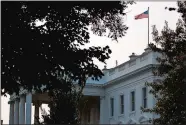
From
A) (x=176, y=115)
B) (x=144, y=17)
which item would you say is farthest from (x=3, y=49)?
(x=144, y=17)

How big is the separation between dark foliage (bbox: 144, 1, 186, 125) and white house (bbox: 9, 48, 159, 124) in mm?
18681

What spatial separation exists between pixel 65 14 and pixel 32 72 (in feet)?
3.90

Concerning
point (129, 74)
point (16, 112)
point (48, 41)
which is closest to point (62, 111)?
point (48, 41)

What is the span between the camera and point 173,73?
16.1 meters

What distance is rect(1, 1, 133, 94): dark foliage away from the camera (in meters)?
8.52

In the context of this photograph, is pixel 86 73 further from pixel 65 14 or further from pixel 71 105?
pixel 71 105

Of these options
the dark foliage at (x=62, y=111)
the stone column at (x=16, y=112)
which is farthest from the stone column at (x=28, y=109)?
the dark foliage at (x=62, y=111)

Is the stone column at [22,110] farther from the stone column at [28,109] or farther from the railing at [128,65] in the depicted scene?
the railing at [128,65]

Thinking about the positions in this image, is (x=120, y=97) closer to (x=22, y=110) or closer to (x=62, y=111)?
(x=22, y=110)

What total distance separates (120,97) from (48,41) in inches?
1435

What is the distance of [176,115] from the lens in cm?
1588

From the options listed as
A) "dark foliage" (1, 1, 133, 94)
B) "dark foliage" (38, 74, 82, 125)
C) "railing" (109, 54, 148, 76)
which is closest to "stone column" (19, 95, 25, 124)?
"railing" (109, 54, 148, 76)

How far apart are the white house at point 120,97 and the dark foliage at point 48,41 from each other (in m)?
25.2

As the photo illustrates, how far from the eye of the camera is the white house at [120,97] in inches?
1556
